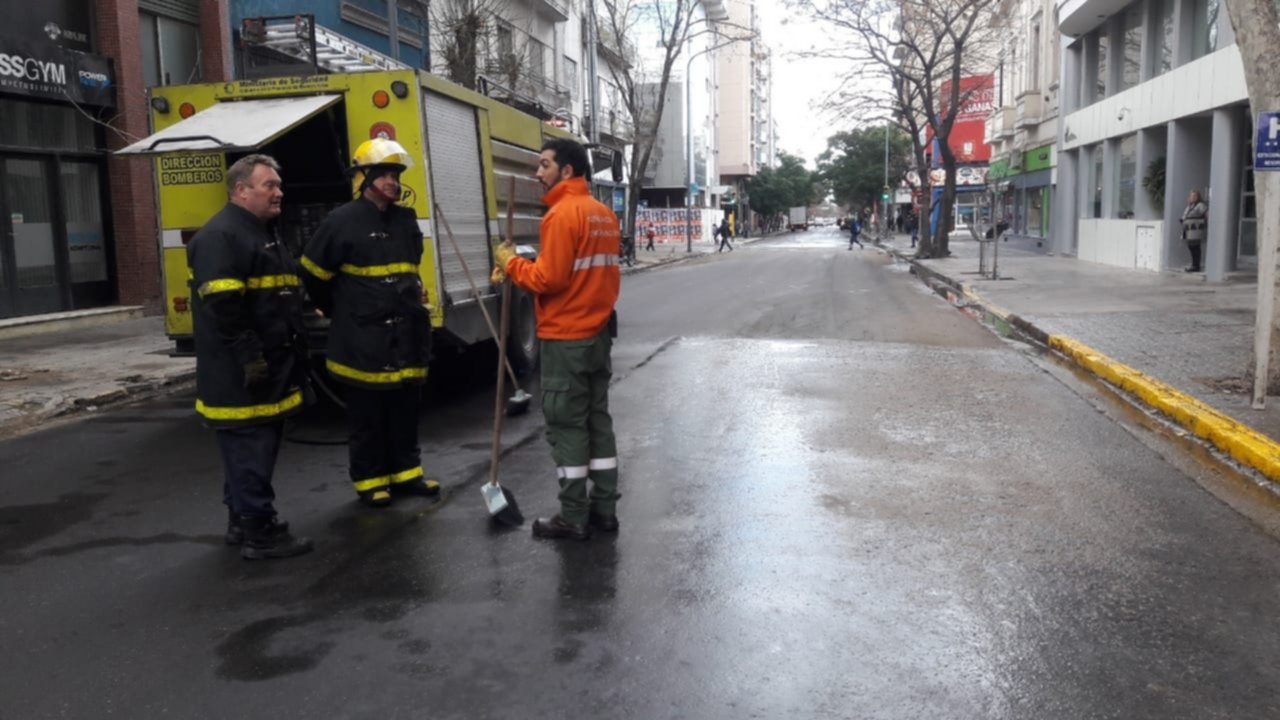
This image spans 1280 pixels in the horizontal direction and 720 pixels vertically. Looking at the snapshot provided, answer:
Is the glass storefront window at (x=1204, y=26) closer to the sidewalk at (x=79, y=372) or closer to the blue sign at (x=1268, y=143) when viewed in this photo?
the blue sign at (x=1268, y=143)

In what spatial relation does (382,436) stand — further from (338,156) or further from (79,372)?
(79,372)

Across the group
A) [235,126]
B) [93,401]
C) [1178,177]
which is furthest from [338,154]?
[1178,177]

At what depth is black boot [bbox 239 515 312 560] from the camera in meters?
4.95

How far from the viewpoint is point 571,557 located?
490cm

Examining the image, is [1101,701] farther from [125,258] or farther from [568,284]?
[125,258]

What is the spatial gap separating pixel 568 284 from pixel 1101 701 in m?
2.83

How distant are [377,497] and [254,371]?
50.1 inches

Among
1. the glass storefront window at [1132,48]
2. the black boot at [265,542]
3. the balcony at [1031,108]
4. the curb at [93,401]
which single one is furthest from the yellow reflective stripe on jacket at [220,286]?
the balcony at [1031,108]

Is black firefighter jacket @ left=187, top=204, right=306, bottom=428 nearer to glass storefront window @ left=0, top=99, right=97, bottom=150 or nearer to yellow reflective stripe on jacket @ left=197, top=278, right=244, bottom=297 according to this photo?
yellow reflective stripe on jacket @ left=197, top=278, right=244, bottom=297

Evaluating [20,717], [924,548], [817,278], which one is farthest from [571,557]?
[817,278]

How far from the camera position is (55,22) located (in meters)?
14.3

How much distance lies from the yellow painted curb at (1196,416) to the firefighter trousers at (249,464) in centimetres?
570

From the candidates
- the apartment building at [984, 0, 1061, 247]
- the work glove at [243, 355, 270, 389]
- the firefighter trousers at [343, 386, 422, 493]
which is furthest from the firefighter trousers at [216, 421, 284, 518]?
the apartment building at [984, 0, 1061, 247]

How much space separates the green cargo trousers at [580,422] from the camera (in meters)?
4.99
